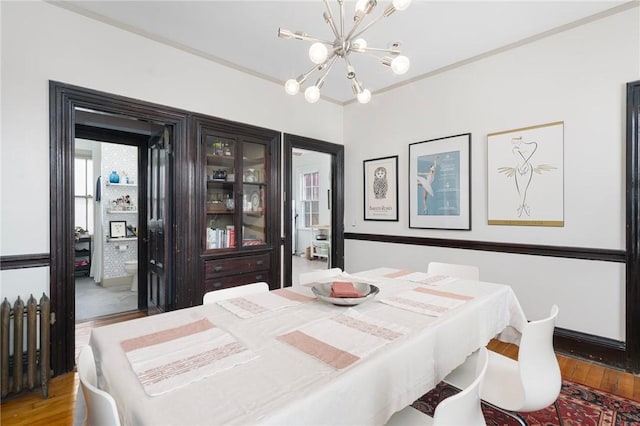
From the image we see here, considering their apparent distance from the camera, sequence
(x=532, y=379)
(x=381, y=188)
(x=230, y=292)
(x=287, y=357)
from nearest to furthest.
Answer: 1. (x=287, y=357)
2. (x=532, y=379)
3. (x=230, y=292)
4. (x=381, y=188)

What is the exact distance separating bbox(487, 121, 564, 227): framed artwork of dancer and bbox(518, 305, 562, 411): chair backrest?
178 centimetres

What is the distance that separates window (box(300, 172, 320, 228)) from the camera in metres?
8.30

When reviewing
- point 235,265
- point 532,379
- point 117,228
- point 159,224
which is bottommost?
point 532,379

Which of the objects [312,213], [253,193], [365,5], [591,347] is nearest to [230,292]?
[365,5]

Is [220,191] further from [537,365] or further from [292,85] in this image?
[537,365]

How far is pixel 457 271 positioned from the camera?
2566 millimetres

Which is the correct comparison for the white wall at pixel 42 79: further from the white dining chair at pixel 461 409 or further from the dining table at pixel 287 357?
the white dining chair at pixel 461 409

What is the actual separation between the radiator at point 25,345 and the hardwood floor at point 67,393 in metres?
0.07

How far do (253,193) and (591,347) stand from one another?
3502 mm

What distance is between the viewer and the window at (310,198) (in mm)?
8305

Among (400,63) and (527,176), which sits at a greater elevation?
(400,63)

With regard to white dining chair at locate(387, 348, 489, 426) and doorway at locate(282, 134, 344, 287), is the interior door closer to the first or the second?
doorway at locate(282, 134, 344, 287)

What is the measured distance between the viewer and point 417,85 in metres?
3.76

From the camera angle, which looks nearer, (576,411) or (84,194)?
(576,411)
